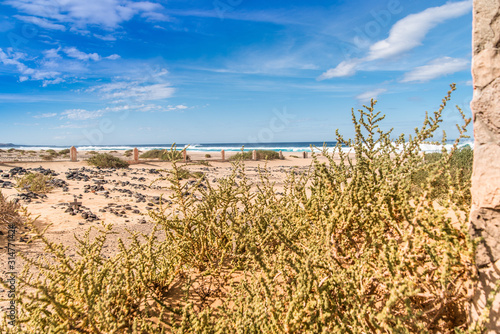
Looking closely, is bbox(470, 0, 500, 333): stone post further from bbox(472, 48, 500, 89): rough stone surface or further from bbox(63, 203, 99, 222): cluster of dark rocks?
bbox(63, 203, 99, 222): cluster of dark rocks

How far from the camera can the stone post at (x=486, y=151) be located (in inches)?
69.1

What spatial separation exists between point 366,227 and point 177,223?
71.5 inches

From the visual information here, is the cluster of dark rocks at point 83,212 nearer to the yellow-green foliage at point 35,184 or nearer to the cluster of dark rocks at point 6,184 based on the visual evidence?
the yellow-green foliage at point 35,184

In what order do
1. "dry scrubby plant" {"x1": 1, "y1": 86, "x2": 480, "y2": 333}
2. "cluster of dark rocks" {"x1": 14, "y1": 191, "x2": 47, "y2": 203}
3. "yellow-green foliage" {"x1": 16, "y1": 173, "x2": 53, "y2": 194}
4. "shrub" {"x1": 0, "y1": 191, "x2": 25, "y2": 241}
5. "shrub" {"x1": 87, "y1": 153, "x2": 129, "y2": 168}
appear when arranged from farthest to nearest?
"shrub" {"x1": 87, "y1": 153, "x2": 129, "y2": 168}
"yellow-green foliage" {"x1": 16, "y1": 173, "x2": 53, "y2": 194}
"cluster of dark rocks" {"x1": 14, "y1": 191, "x2": 47, "y2": 203}
"shrub" {"x1": 0, "y1": 191, "x2": 25, "y2": 241}
"dry scrubby plant" {"x1": 1, "y1": 86, "x2": 480, "y2": 333}

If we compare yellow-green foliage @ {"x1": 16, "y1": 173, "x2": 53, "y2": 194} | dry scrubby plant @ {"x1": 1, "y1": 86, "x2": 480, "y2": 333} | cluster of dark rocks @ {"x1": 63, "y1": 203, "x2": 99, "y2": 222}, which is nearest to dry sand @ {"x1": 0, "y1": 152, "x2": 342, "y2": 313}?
cluster of dark rocks @ {"x1": 63, "y1": 203, "x2": 99, "y2": 222}

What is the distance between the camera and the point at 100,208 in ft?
28.8

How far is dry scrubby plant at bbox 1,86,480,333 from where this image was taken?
5.75ft

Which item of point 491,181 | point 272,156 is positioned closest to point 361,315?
point 491,181

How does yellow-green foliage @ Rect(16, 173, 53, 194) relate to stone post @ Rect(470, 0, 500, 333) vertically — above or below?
below

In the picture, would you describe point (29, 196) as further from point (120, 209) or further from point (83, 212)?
point (120, 209)

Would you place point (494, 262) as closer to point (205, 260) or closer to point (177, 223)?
point (205, 260)

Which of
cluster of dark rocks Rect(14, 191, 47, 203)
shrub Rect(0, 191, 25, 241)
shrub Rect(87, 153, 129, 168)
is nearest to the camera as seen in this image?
shrub Rect(0, 191, 25, 241)

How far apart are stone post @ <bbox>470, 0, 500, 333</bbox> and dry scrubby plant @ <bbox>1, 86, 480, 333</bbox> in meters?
0.10

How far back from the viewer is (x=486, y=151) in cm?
181
